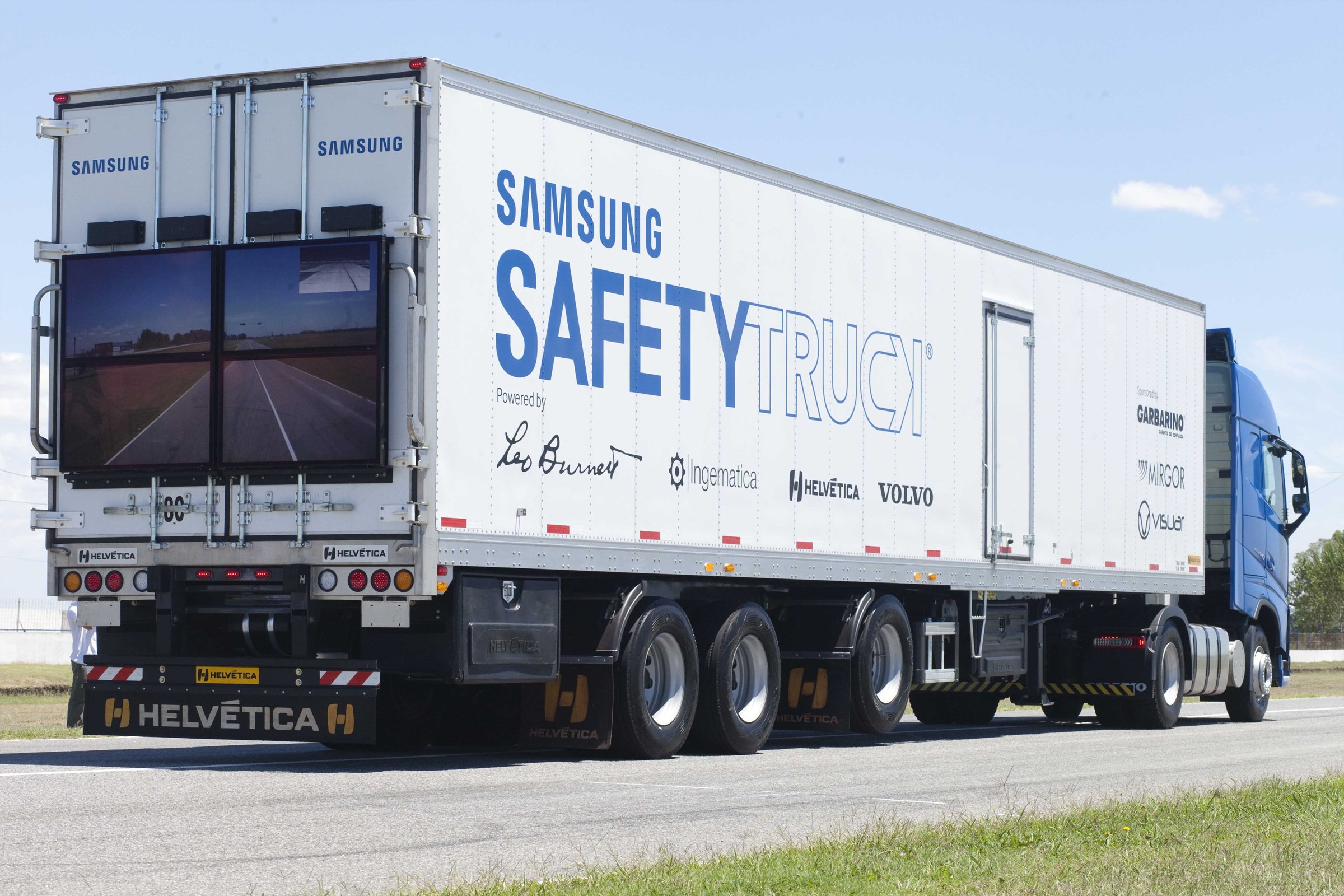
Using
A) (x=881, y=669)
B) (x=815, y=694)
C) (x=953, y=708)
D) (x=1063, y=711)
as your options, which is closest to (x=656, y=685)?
(x=815, y=694)

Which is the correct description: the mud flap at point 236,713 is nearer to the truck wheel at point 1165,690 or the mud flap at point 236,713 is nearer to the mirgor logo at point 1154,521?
the truck wheel at point 1165,690

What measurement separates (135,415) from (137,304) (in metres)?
0.75

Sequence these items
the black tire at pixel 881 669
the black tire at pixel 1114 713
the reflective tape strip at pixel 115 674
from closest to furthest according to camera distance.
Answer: the reflective tape strip at pixel 115 674 → the black tire at pixel 881 669 → the black tire at pixel 1114 713

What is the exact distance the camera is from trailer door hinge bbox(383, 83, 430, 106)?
12047 mm

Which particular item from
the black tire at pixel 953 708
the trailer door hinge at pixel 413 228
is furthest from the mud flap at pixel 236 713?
the black tire at pixel 953 708

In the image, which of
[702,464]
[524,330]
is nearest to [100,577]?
[524,330]

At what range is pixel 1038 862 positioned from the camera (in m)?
8.29

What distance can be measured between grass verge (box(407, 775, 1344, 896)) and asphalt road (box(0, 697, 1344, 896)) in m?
0.54

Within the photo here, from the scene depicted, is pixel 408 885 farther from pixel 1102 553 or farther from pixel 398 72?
pixel 1102 553

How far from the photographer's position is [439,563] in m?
11.9

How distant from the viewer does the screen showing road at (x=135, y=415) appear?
41.0ft

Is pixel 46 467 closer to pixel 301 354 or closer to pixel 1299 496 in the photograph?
pixel 301 354

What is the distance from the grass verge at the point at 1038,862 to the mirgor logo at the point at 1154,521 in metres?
10.4

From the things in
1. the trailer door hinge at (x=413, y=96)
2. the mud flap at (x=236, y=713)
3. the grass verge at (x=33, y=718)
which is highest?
the trailer door hinge at (x=413, y=96)
